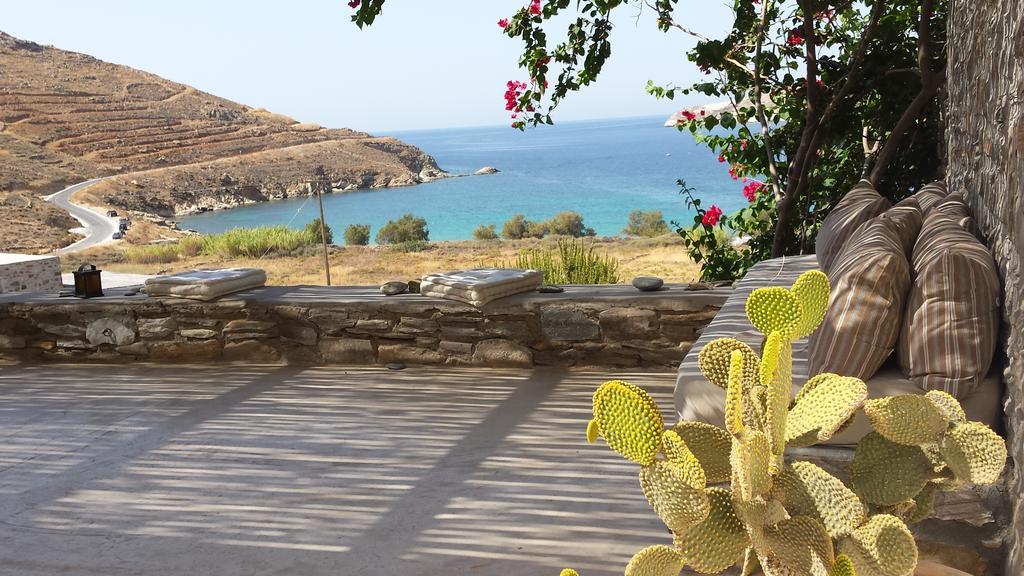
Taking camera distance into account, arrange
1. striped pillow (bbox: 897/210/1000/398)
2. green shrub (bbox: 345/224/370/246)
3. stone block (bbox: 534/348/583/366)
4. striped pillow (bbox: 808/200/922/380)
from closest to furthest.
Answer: striped pillow (bbox: 897/210/1000/398) → striped pillow (bbox: 808/200/922/380) → stone block (bbox: 534/348/583/366) → green shrub (bbox: 345/224/370/246)

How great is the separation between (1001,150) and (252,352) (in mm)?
3657

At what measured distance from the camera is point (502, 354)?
4.28 m

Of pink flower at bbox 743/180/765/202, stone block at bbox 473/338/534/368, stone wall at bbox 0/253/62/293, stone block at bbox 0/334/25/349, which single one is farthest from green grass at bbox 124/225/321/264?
pink flower at bbox 743/180/765/202

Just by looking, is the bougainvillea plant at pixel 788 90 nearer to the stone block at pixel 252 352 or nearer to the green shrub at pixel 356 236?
the stone block at pixel 252 352

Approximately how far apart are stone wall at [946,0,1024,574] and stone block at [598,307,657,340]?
1.45m

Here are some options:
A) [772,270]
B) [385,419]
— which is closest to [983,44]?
[772,270]

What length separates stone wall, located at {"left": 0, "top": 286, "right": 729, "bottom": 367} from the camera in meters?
4.09

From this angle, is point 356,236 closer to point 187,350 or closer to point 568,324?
point 187,350

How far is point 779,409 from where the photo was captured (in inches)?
44.8

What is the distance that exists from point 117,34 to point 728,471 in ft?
182

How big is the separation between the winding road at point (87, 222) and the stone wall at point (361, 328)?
7294 millimetres

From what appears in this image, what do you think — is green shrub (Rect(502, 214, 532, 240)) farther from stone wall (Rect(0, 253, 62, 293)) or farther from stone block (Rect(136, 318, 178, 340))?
stone block (Rect(136, 318, 178, 340))

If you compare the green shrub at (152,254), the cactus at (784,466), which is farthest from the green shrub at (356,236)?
the cactus at (784,466)

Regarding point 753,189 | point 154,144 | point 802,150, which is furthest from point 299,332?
point 154,144
